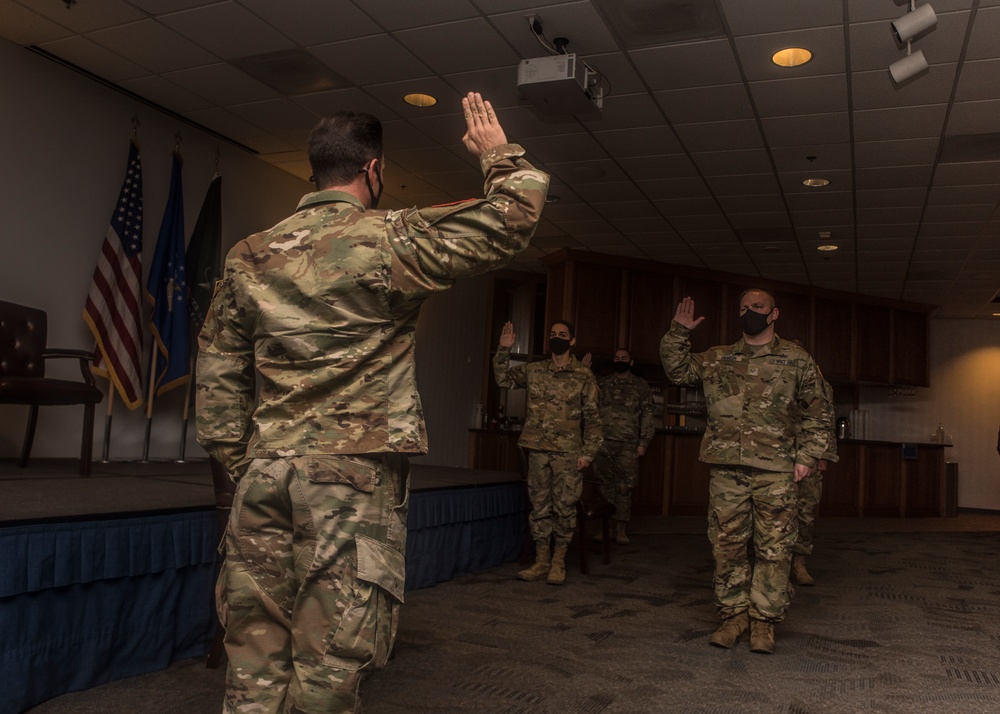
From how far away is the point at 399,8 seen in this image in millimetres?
4426

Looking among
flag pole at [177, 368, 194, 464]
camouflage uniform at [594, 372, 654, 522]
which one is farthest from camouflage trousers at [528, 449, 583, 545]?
flag pole at [177, 368, 194, 464]

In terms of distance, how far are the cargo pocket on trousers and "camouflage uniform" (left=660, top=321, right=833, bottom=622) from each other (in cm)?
255

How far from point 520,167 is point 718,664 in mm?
2588

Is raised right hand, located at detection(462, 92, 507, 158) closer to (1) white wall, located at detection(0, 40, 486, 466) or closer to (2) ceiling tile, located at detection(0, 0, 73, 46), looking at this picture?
(2) ceiling tile, located at detection(0, 0, 73, 46)

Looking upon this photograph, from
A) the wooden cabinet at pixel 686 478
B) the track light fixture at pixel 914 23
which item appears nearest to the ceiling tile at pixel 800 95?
the track light fixture at pixel 914 23

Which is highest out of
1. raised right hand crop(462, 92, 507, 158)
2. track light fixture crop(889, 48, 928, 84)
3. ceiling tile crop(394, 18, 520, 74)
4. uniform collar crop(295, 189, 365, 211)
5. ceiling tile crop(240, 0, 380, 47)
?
ceiling tile crop(240, 0, 380, 47)

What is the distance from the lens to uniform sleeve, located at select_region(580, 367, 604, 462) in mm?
5043

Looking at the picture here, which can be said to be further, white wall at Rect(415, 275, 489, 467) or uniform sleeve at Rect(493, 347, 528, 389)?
white wall at Rect(415, 275, 489, 467)

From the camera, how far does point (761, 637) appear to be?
3562mm

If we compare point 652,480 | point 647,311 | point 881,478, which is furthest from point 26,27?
point 881,478

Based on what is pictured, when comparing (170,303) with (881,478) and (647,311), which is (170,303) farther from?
(881,478)

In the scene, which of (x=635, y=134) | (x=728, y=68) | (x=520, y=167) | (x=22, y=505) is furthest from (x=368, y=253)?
(x=635, y=134)

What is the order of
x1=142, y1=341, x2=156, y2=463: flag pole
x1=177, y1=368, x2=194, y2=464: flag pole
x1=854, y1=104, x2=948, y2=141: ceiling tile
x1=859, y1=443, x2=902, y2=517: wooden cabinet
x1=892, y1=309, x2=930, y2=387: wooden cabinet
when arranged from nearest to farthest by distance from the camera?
x1=854, y1=104, x2=948, y2=141: ceiling tile, x1=142, y1=341, x2=156, y2=463: flag pole, x1=177, y1=368, x2=194, y2=464: flag pole, x1=859, y1=443, x2=902, y2=517: wooden cabinet, x1=892, y1=309, x2=930, y2=387: wooden cabinet

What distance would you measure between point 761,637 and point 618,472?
133 inches
